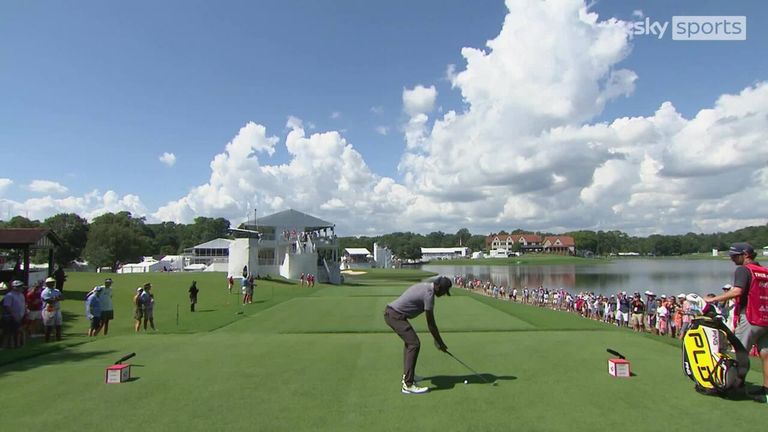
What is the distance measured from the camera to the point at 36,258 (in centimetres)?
8319

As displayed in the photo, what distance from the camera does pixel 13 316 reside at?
13.1 m

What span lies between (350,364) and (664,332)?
1726cm

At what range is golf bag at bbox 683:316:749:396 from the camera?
6805 millimetres

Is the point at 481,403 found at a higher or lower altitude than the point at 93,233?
lower

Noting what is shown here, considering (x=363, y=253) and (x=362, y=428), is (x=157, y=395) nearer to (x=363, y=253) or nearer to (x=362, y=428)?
(x=362, y=428)

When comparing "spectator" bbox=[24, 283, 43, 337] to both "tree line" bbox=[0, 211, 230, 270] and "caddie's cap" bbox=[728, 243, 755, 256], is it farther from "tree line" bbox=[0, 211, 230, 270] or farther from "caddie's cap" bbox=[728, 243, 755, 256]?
"tree line" bbox=[0, 211, 230, 270]

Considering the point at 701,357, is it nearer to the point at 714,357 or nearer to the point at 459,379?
the point at 714,357

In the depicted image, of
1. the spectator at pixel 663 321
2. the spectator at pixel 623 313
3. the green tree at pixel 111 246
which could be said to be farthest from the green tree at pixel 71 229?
the spectator at pixel 663 321

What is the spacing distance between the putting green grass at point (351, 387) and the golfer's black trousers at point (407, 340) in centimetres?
39

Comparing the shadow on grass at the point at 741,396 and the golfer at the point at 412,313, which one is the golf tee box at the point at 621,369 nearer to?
the shadow on grass at the point at 741,396

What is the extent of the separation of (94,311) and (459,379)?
12.8 m

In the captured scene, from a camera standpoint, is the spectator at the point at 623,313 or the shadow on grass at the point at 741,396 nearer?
the shadow on grass at the point at 741,396

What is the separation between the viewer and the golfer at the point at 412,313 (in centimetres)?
758

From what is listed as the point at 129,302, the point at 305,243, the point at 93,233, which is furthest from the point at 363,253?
the point at 129,302
